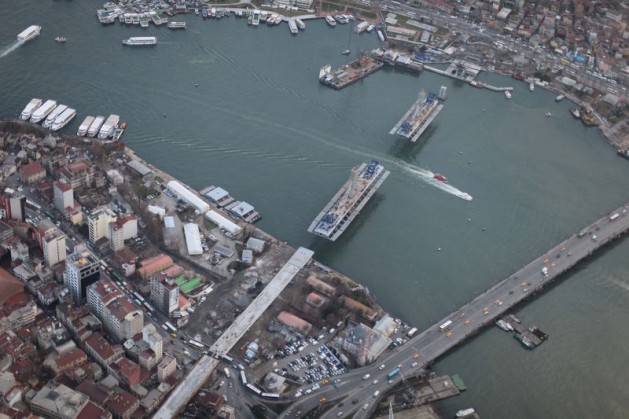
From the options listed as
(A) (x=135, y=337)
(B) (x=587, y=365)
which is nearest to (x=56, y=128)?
(A) (x=135, y=337)

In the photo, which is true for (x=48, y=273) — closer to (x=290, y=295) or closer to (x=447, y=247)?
(x=290, y=295)

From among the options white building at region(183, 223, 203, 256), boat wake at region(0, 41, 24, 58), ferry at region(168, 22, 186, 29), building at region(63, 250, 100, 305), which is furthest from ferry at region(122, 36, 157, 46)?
building at region(63, 250, 100, 305)

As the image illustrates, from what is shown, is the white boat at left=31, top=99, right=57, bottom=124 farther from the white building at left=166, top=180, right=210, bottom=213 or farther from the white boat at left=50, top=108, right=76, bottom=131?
the white building at left=166, top=180, right=210, bottom=213

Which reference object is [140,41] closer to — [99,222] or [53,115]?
[53,115]

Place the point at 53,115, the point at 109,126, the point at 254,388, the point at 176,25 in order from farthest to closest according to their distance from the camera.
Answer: the point at 176,25 → the point at 53,115 → the point at 109,126 → the point at 254,388

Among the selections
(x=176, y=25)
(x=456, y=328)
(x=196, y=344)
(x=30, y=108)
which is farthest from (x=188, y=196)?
(x=176, y=25)

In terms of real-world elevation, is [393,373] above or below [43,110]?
above

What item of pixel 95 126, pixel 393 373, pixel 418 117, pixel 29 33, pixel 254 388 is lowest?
pixel 254 388
